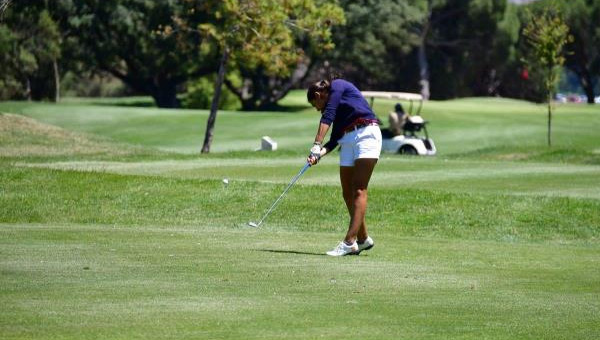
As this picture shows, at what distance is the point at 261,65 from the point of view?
47.9 m

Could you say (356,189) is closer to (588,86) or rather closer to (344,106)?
(344,106)

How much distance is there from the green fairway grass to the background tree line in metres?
17.7

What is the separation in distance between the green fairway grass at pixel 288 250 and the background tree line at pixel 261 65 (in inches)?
697

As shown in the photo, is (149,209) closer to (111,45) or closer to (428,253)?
(428,253)

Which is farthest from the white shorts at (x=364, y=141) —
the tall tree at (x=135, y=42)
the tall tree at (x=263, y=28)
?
the tall tree at (x=135, y=42)

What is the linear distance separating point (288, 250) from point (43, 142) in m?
23.4

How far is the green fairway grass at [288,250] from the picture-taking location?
30.5 feet

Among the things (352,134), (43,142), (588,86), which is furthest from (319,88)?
Result: (588,86)

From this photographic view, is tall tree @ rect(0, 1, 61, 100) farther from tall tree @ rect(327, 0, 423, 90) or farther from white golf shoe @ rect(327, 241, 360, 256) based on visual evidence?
white golf shoe @ rect(327, 241, 360, 256)

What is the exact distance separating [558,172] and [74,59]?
46.7 meters

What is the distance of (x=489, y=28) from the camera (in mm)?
93938

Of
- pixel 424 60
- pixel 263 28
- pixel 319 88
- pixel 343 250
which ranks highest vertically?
pixel 319 88

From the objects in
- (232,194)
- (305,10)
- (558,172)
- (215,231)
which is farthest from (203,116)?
(215,231)

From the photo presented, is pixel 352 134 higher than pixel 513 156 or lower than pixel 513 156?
higher
